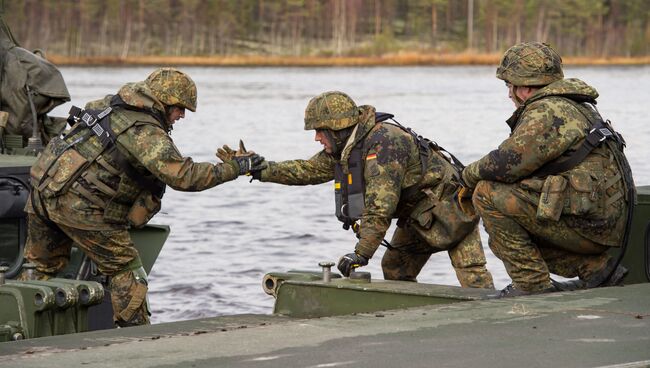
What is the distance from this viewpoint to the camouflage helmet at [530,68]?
8297 millimetres

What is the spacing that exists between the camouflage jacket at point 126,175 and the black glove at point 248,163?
0.15 ft

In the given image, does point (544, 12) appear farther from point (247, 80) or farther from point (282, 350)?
point (282, 350)

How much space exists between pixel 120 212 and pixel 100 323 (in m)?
0.68

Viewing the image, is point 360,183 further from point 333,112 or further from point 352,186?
point 333,112

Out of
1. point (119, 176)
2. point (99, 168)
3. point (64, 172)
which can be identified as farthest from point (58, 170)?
point (119, 176)

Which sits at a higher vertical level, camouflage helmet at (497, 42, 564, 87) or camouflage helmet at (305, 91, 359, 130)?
camouflage helmet at (497, 42, 564, 87)

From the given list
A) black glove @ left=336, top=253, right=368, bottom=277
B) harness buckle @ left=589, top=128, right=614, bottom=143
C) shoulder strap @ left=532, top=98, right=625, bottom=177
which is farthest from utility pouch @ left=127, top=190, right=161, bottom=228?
harness buckle @ left=589, top=128, right=614, bottom=143

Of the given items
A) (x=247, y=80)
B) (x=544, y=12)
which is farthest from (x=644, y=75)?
(x=544, y=12)

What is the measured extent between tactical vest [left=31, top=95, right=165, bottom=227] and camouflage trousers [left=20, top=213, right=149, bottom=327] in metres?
0.14

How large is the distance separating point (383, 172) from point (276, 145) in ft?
82.9

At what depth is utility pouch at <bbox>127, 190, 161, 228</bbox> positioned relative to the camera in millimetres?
9398

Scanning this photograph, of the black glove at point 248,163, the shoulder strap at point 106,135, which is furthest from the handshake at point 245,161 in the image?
the shoulder strap at point 106,135

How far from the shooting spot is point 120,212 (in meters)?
9.40

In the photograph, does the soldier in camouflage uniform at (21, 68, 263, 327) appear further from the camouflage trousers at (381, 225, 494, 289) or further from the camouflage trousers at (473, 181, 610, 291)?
the camouflage trousers at (473, 181, 610, 291)
